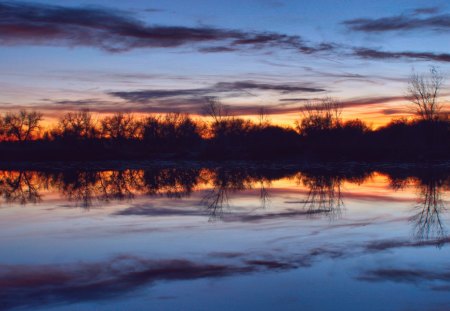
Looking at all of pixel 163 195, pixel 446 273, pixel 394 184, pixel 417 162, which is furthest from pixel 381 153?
pixel 446 273

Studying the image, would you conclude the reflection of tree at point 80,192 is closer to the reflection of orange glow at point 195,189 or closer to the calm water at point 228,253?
the reflection of orange glow at point 195,189

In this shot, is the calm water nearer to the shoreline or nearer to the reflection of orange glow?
the reflection of orange glow

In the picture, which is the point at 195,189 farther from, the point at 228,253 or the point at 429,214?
the point at 228,253

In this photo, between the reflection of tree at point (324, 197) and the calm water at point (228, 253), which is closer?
the calm water at point (228, 253)

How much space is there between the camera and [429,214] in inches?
530

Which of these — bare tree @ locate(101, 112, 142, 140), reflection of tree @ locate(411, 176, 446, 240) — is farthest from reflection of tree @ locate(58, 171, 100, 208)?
bare tree @ locate(101, 112, 142, 140)

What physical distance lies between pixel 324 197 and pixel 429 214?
454cm

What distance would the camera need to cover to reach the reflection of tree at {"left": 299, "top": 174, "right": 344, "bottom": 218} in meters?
14.5

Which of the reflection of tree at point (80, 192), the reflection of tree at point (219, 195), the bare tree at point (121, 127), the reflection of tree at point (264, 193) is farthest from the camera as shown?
the bare tree at point (121, 127)

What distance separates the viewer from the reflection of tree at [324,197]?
1452 centimetres

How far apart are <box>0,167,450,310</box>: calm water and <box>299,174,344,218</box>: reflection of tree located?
64 mm

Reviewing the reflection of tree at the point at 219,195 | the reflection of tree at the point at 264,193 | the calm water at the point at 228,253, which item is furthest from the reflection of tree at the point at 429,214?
the reflection of tree at the point at 219,195

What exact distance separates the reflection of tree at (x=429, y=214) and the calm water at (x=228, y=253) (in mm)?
45

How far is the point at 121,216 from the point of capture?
13.9 meters
